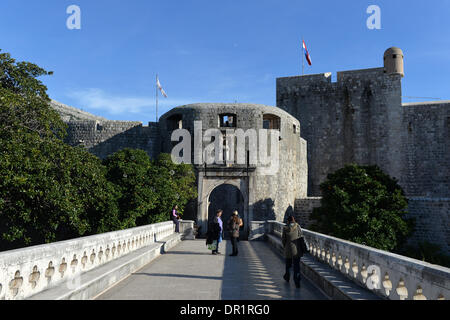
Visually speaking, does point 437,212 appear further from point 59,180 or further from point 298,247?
point 59,180

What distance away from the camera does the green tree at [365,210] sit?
2069 centimetres

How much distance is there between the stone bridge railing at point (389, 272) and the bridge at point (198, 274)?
11 millimetres

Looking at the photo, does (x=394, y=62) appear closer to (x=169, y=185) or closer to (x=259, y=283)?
(x=169, y=185)

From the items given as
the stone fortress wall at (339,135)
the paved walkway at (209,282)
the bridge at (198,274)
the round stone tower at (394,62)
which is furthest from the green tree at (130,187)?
the round stone tower at (394,62)

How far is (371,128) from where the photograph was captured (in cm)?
3244

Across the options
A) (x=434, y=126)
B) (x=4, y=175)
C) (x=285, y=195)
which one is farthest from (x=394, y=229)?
(x=4, y=175)

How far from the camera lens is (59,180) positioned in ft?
45.8

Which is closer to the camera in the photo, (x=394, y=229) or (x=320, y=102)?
(x=394, y=229)

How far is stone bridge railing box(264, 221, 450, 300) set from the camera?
3936 mm

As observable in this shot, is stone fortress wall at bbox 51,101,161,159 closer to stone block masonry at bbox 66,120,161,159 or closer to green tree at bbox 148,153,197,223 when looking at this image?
stone block masonry at bbox 66,120,161,159

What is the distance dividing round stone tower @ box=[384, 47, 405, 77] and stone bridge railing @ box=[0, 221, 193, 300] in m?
29.8

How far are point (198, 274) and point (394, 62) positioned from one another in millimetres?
30217

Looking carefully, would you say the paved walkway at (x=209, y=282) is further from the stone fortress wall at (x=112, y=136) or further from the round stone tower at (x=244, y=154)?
the stone fortress wall at (x=112, y=136)
